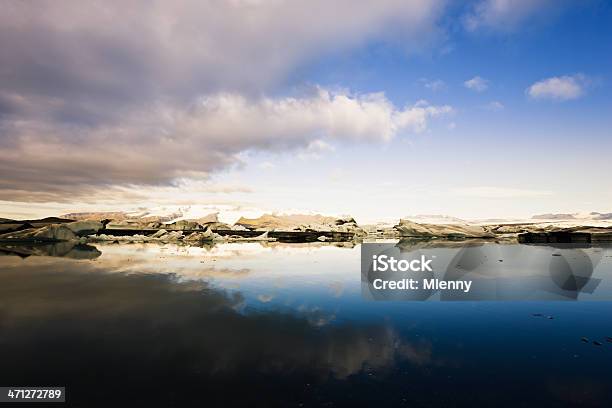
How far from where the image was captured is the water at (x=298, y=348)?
4.98 meters

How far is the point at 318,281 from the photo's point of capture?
579 inches

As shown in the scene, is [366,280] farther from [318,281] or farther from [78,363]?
[78,363]

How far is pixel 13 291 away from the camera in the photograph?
39.0 feet

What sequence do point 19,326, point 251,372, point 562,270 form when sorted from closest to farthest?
1. point 251,372
2. point 19,326
3. point 562,270

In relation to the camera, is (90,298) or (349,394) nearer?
(349,394)

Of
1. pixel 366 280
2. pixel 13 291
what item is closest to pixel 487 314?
pixel 366 280

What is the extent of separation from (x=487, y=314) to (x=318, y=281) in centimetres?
691

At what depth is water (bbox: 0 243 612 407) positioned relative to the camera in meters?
4.98

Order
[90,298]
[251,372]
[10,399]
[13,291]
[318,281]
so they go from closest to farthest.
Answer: [10,399] < [251,372] < [90,298] < [13,291] < [318,281]

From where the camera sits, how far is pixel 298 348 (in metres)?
6.79

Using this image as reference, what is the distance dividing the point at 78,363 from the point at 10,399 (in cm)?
111

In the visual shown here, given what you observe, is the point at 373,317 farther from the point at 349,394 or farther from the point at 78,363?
the point at 78,363

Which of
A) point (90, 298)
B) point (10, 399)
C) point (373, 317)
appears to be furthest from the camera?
point (90, 298)

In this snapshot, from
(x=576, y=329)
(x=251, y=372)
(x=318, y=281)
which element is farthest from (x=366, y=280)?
(x=251, y=372)
